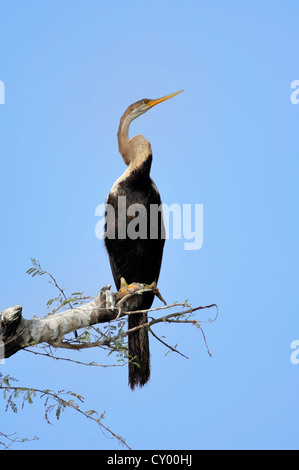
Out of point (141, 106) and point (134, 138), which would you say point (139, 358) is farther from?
point (141, 106)

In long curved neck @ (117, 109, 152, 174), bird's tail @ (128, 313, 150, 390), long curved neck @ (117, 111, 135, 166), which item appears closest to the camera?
bird's tail @ (128, 313, 150, 390)

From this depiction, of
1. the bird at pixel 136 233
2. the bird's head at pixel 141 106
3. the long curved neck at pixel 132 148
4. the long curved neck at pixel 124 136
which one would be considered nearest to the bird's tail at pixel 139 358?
the bird at pixel 136 233

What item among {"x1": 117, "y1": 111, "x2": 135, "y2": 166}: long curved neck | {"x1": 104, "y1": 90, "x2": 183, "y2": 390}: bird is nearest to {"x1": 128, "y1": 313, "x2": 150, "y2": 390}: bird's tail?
{"x1": 104, "y1": 90, "x2": 183, "y2": 390}: bird

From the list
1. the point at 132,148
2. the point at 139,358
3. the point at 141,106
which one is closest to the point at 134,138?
the point at 132,148

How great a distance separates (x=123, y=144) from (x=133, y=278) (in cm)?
125

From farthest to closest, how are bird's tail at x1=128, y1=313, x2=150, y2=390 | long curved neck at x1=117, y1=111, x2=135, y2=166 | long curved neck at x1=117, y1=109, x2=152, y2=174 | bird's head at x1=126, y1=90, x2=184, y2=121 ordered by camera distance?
bird's head at x1=126, y1=90, x2=184, y2=121
long curved neck at x1=117, y1=111, x2=135, y2=166
long curved neck at x1=117, y1=109, x2=152, y2=174
bird's tail at x1=128, y1=313, x2=150, y2=390

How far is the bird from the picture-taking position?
505cm

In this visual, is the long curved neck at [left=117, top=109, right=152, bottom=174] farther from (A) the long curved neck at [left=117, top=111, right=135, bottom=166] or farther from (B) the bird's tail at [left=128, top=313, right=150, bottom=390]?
(B) the bird's tail at [left=128, top=313, right=150, bottom=390]

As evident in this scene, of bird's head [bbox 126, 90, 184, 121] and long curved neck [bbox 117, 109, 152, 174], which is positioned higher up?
bird's head [bbox 126, 90, 184, 121]

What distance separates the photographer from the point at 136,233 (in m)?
5.17

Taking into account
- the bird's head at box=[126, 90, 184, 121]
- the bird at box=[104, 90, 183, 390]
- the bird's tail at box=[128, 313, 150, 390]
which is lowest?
the bird's tail at box=[128, 313, 150, 390]

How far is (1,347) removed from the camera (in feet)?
12.5
